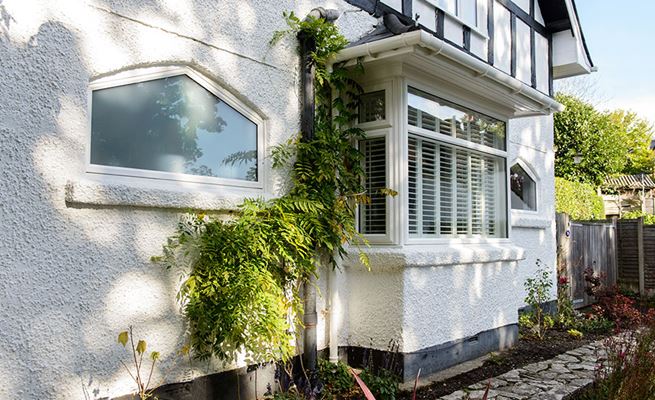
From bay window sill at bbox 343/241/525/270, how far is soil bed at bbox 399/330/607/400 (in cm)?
107

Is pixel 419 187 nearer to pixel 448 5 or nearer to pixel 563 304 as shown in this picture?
pixel 448 5

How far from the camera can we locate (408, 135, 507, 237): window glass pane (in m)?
5.51

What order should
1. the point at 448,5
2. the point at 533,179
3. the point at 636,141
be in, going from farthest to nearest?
the point at 636,141
the point at 533,179
the point at 448,5

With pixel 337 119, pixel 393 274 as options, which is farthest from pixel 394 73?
pixel 393 274

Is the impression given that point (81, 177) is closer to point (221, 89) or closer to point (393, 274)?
point (221, 89)

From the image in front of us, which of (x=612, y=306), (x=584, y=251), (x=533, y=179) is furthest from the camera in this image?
(x=584, y=251)

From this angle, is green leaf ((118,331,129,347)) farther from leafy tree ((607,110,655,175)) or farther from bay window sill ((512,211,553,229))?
leafy tree ((607,110,655,175))

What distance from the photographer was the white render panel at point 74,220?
3.10m

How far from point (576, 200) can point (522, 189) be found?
23.5 feet

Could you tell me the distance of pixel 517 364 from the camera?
19.2 feet

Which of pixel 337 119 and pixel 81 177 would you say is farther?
pixel 337 119

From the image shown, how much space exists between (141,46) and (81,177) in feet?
3.27

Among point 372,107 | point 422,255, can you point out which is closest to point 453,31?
point 372,107

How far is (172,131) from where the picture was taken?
404cm
